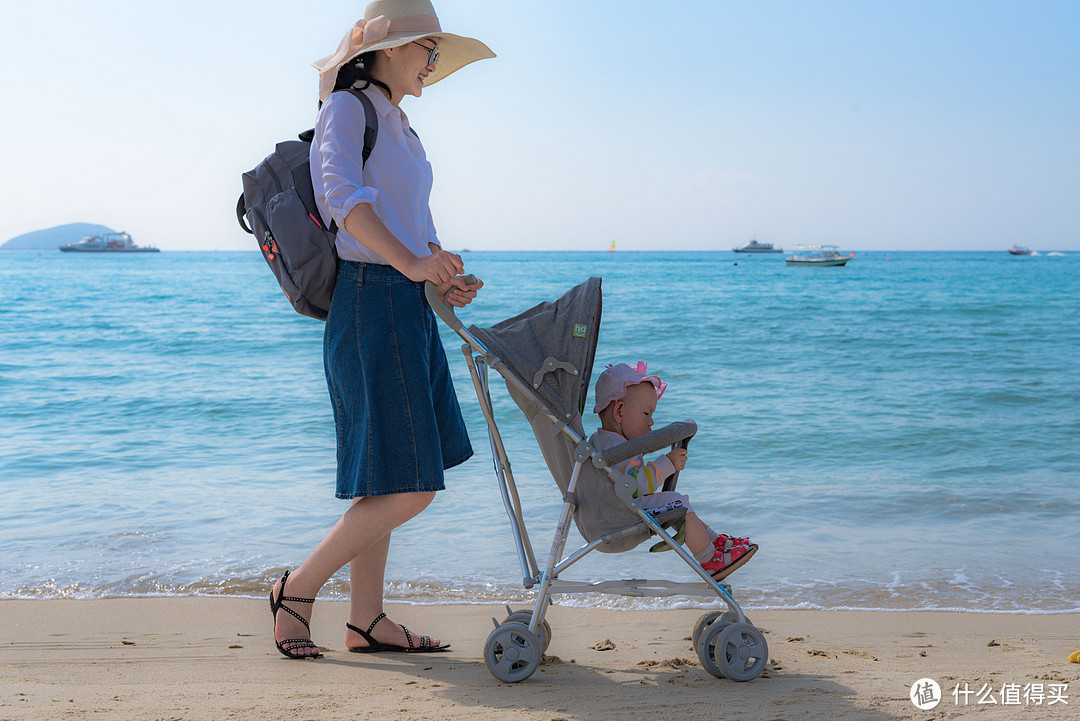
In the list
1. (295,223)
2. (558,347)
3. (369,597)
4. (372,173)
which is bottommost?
(369,597)

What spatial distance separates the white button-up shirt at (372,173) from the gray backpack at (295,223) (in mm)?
36

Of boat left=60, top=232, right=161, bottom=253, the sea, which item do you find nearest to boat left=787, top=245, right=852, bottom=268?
the sea

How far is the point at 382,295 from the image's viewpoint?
2348 millimetres

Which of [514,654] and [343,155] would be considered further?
[514,654]

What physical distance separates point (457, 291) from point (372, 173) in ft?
1.35

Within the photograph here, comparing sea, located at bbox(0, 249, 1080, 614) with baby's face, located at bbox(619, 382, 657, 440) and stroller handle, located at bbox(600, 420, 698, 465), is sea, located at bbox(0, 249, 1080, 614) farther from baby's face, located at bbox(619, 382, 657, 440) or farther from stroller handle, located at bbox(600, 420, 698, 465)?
stroller handle, located at bbox(600, 420, 698, 465)

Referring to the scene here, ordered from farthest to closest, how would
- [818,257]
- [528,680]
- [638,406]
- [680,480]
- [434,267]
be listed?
[818,257] < [680,480] < [638,406] < [528,680] < [434,267]

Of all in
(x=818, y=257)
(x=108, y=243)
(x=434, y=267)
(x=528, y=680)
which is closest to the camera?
(x=434, y=267)

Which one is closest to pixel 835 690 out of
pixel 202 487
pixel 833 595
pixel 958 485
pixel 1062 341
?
pixel 833 595

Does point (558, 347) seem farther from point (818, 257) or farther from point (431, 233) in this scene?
point (818, 257)

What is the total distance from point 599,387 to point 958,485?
3.93 meters

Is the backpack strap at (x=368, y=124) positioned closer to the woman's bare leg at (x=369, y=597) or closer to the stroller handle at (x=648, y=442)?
the stroller handle at (x=648, y=442)

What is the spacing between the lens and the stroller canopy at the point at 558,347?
2.29 meters

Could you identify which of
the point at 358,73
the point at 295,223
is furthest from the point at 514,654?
the point at 358,73
